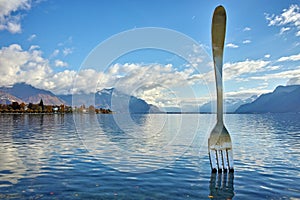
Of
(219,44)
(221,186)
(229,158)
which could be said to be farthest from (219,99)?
(221,186)

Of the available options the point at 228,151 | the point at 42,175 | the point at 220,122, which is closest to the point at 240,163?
the point at 228,151

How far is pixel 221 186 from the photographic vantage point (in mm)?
16297

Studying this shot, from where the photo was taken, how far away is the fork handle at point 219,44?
16.7 meters

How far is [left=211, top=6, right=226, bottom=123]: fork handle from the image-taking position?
1672cm

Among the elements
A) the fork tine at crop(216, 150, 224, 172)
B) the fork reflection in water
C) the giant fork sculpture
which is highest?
the giant fork sculpture

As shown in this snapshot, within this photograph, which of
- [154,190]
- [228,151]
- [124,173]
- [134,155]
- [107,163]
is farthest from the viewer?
[134,155]

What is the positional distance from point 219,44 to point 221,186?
27.9 ft

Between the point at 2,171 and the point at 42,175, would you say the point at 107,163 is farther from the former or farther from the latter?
the point at 2,171

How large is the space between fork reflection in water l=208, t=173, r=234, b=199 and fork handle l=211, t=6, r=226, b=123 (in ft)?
12.1

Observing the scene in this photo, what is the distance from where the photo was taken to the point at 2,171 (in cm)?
1962

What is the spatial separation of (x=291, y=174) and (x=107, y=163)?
14.0 meters

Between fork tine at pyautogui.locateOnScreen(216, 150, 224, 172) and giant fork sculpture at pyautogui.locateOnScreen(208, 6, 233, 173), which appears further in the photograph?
fork tine at pyautogui.locateOnScreen(216, 150, 224, 172)

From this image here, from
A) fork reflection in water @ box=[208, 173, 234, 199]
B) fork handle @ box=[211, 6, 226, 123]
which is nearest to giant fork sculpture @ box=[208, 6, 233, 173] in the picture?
fork handle @ box=[211, 6, 226, 123]

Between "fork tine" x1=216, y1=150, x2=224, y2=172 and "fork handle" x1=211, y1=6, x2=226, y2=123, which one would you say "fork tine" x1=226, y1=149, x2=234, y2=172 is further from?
"fork handle" x1=211, y1=6, x2=226, y2=123
